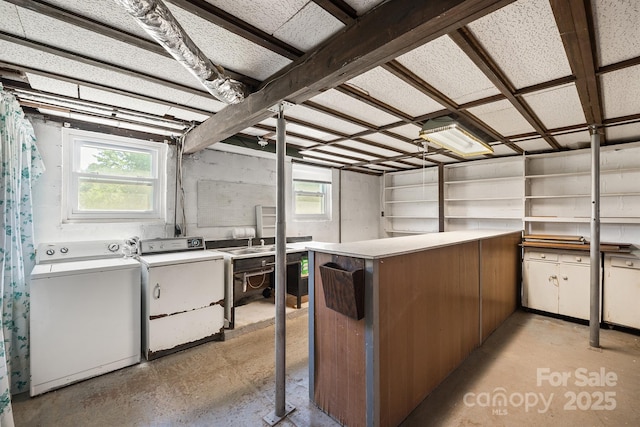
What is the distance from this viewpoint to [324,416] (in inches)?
73.9

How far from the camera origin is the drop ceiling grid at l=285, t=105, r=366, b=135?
2.61 metres

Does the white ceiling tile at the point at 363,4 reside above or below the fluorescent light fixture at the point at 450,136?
above

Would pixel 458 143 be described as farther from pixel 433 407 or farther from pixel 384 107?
pixel 433 407

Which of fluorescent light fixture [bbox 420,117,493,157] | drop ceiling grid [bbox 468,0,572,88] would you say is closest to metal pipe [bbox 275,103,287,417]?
drop ceiling grid [bbox 468,0,572,88]

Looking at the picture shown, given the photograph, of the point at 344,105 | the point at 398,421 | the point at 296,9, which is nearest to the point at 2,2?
the point at 296,9

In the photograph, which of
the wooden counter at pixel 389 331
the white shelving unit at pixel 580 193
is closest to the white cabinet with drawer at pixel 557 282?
the white shelving unit at pixel 580 193

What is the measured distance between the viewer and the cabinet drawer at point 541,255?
360 centimetres

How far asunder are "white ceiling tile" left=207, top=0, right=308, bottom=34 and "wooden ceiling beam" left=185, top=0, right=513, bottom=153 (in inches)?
10.5

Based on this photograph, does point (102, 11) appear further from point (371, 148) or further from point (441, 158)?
point (441, 158)

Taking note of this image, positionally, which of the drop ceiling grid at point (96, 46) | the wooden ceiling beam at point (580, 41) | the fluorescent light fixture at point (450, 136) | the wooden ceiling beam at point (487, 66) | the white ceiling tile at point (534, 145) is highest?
the drop ceiling grid at point (96, 46)

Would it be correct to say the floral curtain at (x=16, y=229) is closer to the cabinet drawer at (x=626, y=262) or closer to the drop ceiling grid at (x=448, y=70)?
the drop ceiling grid at (x=448, y=70)

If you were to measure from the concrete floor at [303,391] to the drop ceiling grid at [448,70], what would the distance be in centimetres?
229

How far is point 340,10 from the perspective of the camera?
4.27 ft

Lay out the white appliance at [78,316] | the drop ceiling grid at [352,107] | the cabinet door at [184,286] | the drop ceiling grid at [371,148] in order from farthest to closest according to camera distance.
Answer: the drop ceiling grid at [371,148], the cabinet door at [184,286], the drop ceiling grid at [352,107], the white appliance at [78,316]
